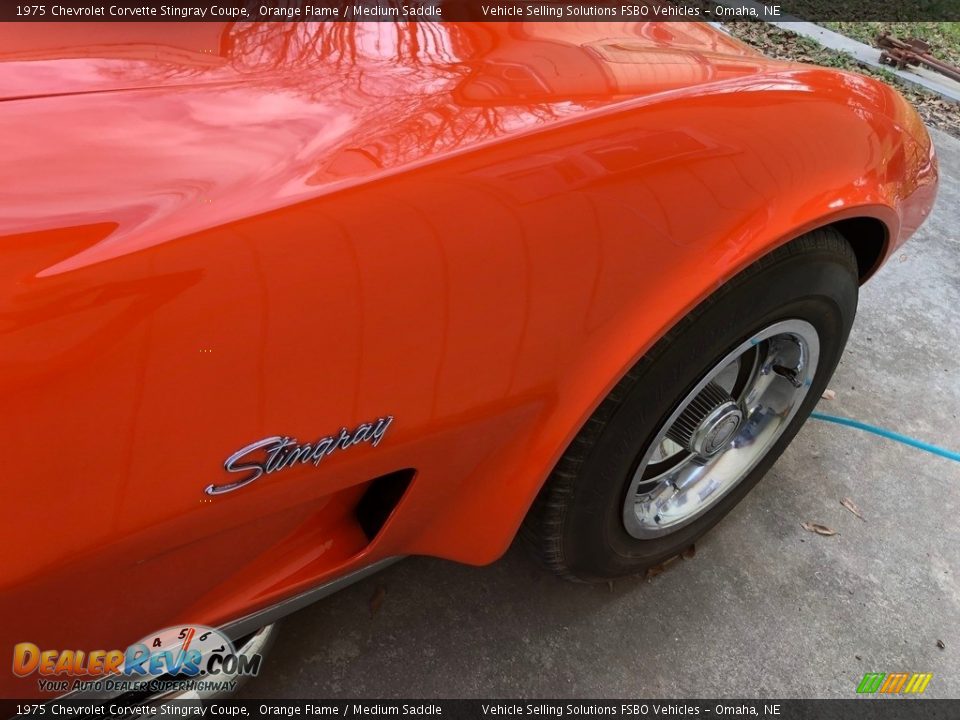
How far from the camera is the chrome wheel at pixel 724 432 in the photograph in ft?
5.08

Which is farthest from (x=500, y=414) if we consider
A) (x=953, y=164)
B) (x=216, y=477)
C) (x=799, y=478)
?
(x=953, y=164)

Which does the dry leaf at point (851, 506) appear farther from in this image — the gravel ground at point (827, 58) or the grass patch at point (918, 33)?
the grass patch at point (918, 33)

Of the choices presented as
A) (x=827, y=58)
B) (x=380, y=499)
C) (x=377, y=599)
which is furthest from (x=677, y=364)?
(x=827, y=58)

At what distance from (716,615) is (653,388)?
77 cm

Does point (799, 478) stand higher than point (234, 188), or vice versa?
point (234, 188)

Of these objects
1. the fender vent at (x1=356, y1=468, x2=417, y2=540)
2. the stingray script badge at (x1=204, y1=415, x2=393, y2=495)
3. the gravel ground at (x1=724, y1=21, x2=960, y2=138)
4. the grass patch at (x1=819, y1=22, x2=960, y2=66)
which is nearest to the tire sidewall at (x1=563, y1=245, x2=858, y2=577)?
the fender vent at (x1=356, y1=468, x2=417, y2=540)

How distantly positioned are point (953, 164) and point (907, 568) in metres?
2.79

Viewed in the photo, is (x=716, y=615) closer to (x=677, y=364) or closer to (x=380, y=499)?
(x=677, y=364)

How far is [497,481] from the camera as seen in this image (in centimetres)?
115

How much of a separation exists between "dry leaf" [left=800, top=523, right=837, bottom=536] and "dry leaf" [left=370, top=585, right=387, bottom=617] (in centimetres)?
112

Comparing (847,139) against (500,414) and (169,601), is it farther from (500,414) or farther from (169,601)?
(169,601)

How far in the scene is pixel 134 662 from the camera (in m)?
0.97

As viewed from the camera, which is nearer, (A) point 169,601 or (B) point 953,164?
(A) point 169,601

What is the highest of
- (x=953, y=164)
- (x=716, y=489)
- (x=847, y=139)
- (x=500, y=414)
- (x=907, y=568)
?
(x=847, y=139)
